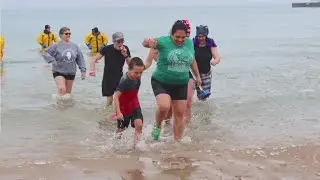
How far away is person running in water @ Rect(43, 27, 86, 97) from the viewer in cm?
988

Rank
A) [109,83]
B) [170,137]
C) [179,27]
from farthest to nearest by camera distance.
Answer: [109,83]
[170,137]
[179,27]

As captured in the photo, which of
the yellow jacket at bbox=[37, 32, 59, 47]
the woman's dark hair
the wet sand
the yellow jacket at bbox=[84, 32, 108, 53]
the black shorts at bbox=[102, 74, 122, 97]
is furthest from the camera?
the yellow jacket at bbox=[37, 32, 59, 47]

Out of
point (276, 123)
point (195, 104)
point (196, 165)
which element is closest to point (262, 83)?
point (195, 104)

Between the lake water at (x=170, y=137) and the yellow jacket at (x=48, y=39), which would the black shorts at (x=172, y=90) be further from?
the yellow jacket at (x=48, y=39)

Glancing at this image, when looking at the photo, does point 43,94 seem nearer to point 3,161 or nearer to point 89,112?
point 89,112

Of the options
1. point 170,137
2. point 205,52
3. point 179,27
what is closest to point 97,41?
point 205,52

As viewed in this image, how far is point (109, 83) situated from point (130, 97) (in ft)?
8.57

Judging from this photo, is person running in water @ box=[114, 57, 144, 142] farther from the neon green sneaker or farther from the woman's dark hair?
the woman's dark hair

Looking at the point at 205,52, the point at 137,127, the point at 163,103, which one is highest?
the point at 205,52

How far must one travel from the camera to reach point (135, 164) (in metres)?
6.16

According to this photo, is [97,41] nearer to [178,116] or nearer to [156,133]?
[156,133]

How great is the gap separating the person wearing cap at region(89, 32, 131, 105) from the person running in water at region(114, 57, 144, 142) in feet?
6.73

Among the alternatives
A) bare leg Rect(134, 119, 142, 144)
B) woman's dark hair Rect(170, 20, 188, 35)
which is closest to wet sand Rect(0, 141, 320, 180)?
bare leg Rect(134, 119, 142, 144)

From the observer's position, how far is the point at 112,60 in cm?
917
